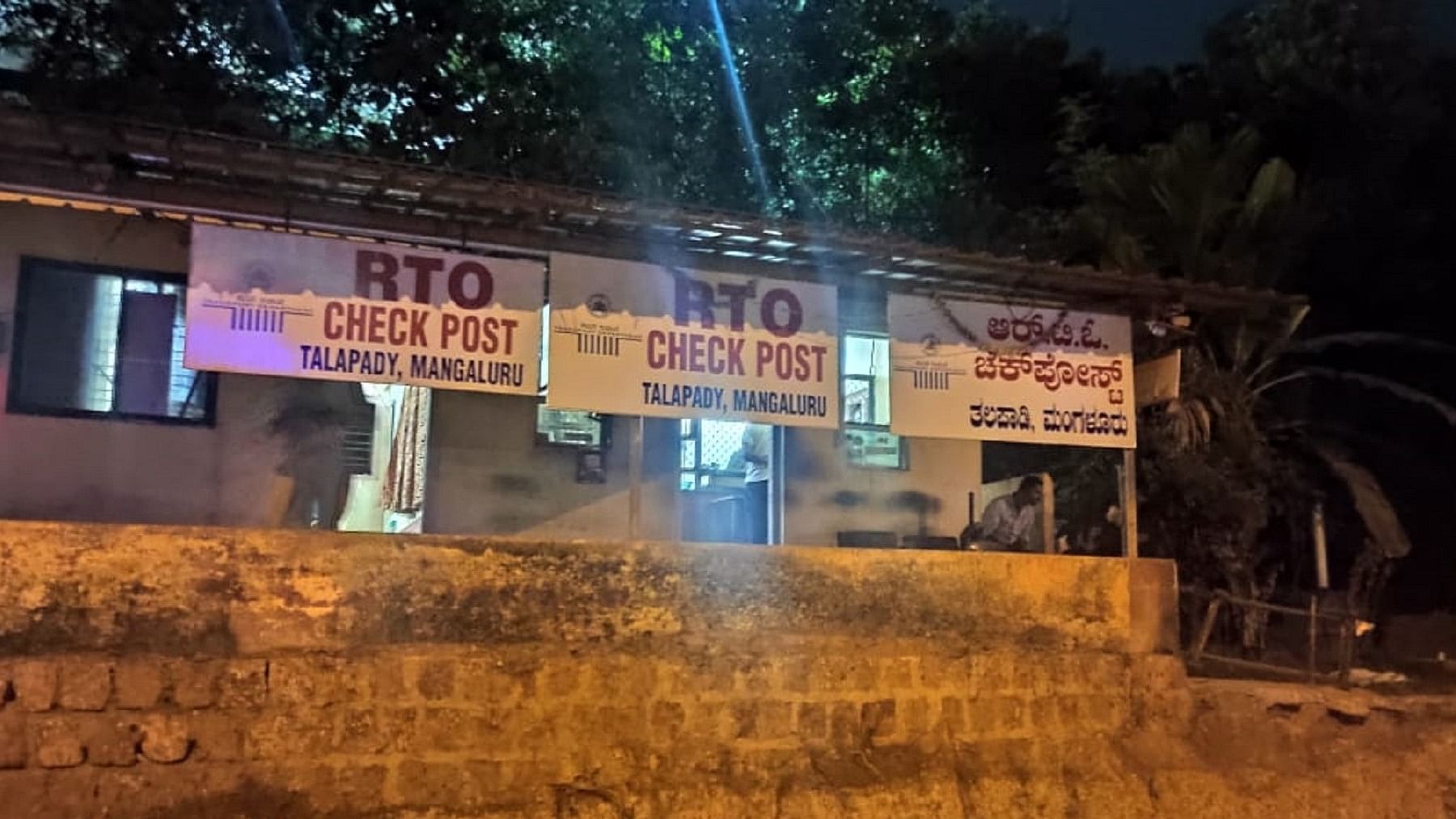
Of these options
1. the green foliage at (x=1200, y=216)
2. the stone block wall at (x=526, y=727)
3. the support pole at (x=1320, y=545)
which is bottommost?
the stone block wall at (x=526, y=727)

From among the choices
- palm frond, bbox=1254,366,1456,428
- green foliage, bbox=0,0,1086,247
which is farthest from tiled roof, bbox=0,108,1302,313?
palm frond, bbox=1254,366,1456,428

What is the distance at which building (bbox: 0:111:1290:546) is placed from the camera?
816cm

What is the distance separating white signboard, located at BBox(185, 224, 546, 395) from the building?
0.21 metres

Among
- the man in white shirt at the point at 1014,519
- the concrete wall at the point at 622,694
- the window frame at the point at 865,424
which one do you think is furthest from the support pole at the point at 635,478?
the man in white shirt at the point at 1014,519

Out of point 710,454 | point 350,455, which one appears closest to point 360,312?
point 350,455

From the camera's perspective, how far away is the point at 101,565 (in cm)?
740

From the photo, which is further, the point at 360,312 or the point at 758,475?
the point at 758,475

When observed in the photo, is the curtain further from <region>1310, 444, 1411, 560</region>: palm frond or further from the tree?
<region>1310, 444, 1411, 560</region>: palm frond

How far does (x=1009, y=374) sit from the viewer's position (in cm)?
1041

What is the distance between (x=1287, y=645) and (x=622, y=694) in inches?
368

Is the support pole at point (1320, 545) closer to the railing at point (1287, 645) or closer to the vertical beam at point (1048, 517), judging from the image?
the railing at point (1287, 645)

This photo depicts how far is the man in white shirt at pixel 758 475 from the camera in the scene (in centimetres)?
1214

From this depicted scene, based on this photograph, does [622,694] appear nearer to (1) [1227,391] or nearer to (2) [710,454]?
(2) [710,454]

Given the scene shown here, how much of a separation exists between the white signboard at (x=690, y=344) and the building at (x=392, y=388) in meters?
0.19
